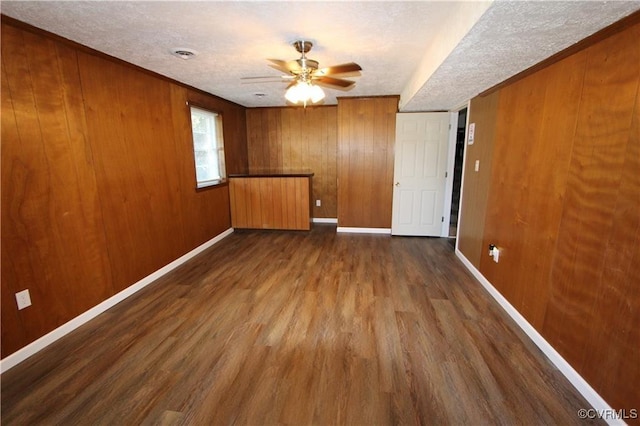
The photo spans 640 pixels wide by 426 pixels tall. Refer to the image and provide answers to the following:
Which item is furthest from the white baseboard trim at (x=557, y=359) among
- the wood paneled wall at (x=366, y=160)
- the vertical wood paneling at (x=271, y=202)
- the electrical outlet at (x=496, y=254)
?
the vertical wood paneling at (x=271, y=202)

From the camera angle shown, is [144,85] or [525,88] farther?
[144,85]

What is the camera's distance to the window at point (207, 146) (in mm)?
4160

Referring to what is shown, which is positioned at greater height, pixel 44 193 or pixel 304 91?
pixel 304 91

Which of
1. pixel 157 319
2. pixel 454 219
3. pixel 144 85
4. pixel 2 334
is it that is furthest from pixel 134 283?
pixel 454 219

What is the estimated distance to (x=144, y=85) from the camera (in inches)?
116

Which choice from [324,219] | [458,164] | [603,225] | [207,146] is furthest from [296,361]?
[458,164]

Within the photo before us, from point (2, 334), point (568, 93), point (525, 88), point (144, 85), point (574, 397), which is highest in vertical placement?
point (144, 85)

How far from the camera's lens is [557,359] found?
1870mm

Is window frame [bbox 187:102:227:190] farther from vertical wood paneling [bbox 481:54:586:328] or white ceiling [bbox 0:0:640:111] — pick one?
vertical wood paneling [bbox 481:54:586:328]

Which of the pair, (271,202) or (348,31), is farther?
(271,202)

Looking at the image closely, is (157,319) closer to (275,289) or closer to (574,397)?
(275,289)

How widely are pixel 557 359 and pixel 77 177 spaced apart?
3.79 metres

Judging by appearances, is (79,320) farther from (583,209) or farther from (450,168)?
(450,168)

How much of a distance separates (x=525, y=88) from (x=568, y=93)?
1.74 ft
